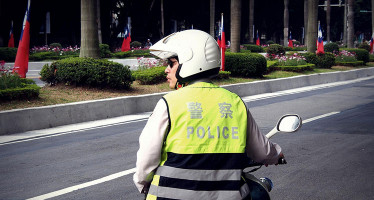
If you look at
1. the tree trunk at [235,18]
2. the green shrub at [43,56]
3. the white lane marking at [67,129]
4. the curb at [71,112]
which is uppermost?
the tree trunk at [235,18]

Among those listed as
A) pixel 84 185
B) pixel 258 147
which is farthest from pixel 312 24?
pixel 258 147

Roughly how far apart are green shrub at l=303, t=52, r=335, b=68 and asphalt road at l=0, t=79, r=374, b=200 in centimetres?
1563

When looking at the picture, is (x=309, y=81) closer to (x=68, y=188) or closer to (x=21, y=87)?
(x=21, y=87)

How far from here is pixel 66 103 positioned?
12.4 metres

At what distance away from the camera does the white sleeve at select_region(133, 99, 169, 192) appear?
261 cm

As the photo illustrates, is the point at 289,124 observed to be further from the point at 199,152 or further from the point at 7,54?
the point at 7,54

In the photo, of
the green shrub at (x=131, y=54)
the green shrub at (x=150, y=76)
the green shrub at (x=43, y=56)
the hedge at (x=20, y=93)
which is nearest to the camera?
the hedge at (x=20, y=93)

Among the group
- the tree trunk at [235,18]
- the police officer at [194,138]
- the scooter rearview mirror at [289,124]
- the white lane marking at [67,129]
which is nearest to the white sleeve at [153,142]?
the police officer at [194,138]

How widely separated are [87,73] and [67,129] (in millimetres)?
3762

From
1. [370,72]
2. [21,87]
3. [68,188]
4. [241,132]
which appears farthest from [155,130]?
[370,72]

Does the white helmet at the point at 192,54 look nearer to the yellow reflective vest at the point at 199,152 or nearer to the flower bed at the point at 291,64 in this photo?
the yellow reflective vest at the point at 199,152

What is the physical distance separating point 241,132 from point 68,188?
424 centimetres

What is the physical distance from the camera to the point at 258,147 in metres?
2.96

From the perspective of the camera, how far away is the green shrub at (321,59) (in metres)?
28.3
